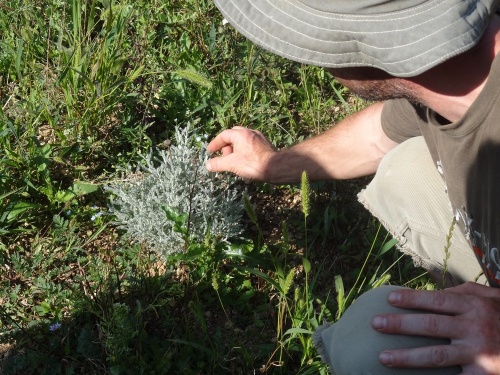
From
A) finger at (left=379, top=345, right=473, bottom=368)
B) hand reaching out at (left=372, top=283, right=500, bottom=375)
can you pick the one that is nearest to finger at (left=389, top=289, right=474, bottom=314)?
hand reaching out at (left=372, top=283, right=500, bottom=375)

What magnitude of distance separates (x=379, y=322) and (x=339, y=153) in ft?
3.64

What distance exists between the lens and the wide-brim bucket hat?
1854mm

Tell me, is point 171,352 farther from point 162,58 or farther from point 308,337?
point 162,58

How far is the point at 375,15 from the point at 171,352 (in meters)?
1.45

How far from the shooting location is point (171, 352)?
270 cm

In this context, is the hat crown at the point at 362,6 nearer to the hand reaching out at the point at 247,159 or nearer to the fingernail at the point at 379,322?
the fingernail at the point at 379,322

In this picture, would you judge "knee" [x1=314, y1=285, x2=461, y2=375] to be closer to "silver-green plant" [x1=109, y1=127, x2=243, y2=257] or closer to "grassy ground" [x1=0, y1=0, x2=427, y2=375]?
"grassy ground" [x1=0, y1=0, x2=427, y2=375]

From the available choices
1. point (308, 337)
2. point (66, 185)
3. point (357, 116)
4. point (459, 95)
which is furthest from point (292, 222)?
point (459, 95)

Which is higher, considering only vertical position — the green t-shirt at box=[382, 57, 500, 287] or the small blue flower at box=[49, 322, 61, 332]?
the green t-shirt at box=[382, 57, 500, 287]

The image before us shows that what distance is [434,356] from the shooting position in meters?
1.99

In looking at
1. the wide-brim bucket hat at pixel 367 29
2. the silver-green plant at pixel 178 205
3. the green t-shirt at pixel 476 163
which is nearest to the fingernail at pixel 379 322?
the green t-shirt at pixel 476 163

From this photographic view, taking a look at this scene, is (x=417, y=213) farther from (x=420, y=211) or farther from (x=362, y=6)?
(x=362, y=6)

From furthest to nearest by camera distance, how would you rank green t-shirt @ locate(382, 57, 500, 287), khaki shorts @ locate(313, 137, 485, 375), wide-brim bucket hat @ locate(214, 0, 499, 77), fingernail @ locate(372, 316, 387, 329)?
khaki shorts @ locate(313, 137, 485, 375)
fingernail @ locate(372, 316, 387, 329)
green t-shirt @ locate(382, 57, 500, 287)
wide-brim bucket hat @ locate(214, 0, 499, 77)

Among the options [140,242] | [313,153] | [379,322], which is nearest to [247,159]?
[313,153]
